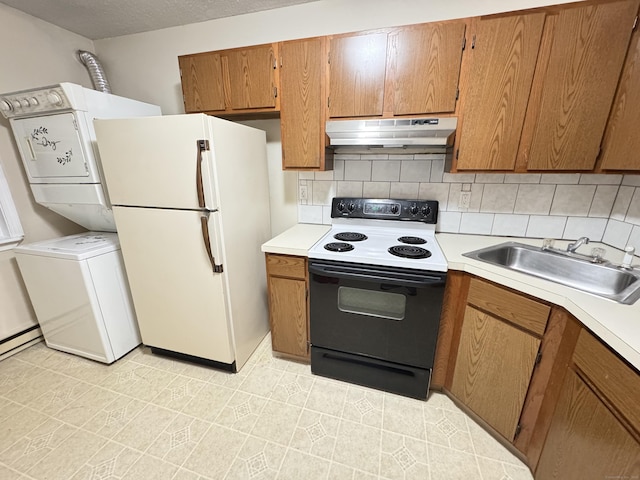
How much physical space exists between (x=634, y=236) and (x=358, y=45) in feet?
6.10

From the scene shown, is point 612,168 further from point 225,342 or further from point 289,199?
point 225,342

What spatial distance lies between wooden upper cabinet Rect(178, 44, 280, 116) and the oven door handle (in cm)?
111

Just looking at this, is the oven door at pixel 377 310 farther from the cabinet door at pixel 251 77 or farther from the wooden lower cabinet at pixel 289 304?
the cabinet door at pixel 251 77

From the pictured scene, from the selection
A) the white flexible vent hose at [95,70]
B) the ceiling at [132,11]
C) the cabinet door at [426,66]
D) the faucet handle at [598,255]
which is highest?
the ceiling at [132,11]

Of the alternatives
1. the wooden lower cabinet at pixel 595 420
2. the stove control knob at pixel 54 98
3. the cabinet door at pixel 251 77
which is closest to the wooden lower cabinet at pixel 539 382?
the wooden lower cabinet at pixel 595 420

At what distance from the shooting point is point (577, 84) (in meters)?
1.23

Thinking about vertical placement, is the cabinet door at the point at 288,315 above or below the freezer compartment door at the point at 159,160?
below

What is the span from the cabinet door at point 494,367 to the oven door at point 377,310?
174 mm

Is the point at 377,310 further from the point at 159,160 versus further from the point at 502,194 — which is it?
the point at 159,160

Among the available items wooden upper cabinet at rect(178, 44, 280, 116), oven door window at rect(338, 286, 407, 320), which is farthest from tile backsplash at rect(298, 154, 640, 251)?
oven door window at rect(338, 286, 407, 320)

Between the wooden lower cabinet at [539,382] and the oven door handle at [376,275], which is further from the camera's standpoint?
the oven door handle at [376,275]

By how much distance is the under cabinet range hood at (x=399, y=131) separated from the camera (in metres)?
1.38

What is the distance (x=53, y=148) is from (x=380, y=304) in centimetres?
239

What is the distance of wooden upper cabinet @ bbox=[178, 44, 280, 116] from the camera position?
1.65m
